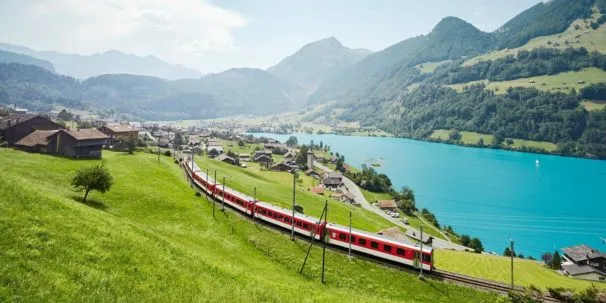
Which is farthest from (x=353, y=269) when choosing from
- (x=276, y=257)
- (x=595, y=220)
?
(x=595, y=220)

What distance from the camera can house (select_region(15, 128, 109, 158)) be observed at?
65.6 metres

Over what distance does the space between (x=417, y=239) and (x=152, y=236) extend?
6059 cm

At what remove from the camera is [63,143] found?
6806 cm

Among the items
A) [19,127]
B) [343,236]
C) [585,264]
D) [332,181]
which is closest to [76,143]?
[19,127]

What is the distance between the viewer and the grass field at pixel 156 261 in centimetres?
1744

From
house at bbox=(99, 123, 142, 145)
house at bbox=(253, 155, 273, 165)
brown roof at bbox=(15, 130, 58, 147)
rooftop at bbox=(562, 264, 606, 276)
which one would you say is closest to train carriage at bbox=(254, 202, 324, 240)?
brown roof at bbox=(15, 130, 58, 147)

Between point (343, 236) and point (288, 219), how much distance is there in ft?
24.9

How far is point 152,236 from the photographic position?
27.1 meters

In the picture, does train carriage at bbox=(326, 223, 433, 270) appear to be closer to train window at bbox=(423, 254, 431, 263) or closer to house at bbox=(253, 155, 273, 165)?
train window at bbox=(423, 254, 431, 263)

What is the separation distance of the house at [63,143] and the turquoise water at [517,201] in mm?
90046

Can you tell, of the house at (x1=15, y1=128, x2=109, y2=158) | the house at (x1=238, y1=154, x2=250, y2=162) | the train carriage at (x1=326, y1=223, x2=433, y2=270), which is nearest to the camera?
the train carriage at (x1=326, y1=223, x2=433, y2=270)

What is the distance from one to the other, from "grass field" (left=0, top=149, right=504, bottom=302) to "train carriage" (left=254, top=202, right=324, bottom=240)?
174 cm

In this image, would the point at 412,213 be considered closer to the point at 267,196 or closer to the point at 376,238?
the point at 267,196

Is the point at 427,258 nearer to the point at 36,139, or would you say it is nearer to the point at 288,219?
the point at 288,219
